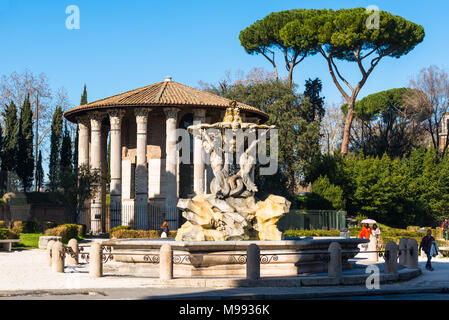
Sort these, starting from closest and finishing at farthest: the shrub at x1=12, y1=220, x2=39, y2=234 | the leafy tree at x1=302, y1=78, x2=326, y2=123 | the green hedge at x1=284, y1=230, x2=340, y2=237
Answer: the shrub at x1=12, y1=220, x2=39, y2=234, the green hedge at x1=284, y1=230, x2=340, y2=237, the leafy tree at x1=302, y1=78, x2=326, y2=123

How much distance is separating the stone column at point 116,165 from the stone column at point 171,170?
3246 mm

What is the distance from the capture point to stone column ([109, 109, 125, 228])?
4459 cm

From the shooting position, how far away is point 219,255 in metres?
16.8

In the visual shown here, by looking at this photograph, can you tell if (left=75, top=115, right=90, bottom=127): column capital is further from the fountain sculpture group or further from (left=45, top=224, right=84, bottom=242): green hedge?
the fountain sculpture group

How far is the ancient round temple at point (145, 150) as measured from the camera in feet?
145

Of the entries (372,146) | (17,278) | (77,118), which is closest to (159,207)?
(77,118)

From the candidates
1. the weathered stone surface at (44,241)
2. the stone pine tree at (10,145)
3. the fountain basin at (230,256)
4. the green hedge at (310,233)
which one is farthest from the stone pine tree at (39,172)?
the fountain basin at (230,256)

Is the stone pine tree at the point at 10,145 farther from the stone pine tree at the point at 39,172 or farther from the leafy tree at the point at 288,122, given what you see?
the leafy tree at the point at 288,122

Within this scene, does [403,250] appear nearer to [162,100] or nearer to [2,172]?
[162,100]

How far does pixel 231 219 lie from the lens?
1964 centimetres

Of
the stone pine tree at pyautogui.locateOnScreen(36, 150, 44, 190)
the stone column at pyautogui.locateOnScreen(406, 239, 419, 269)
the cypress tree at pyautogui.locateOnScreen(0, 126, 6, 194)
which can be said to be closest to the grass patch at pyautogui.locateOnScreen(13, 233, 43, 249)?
the cypress tree at pyautogui.locateOnScreen(0, 126, 6, 194)

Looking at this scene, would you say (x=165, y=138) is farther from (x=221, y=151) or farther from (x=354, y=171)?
(x=221, y=151)

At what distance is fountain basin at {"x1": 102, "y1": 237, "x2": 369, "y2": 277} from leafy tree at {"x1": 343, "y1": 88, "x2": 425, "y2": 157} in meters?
53.8
